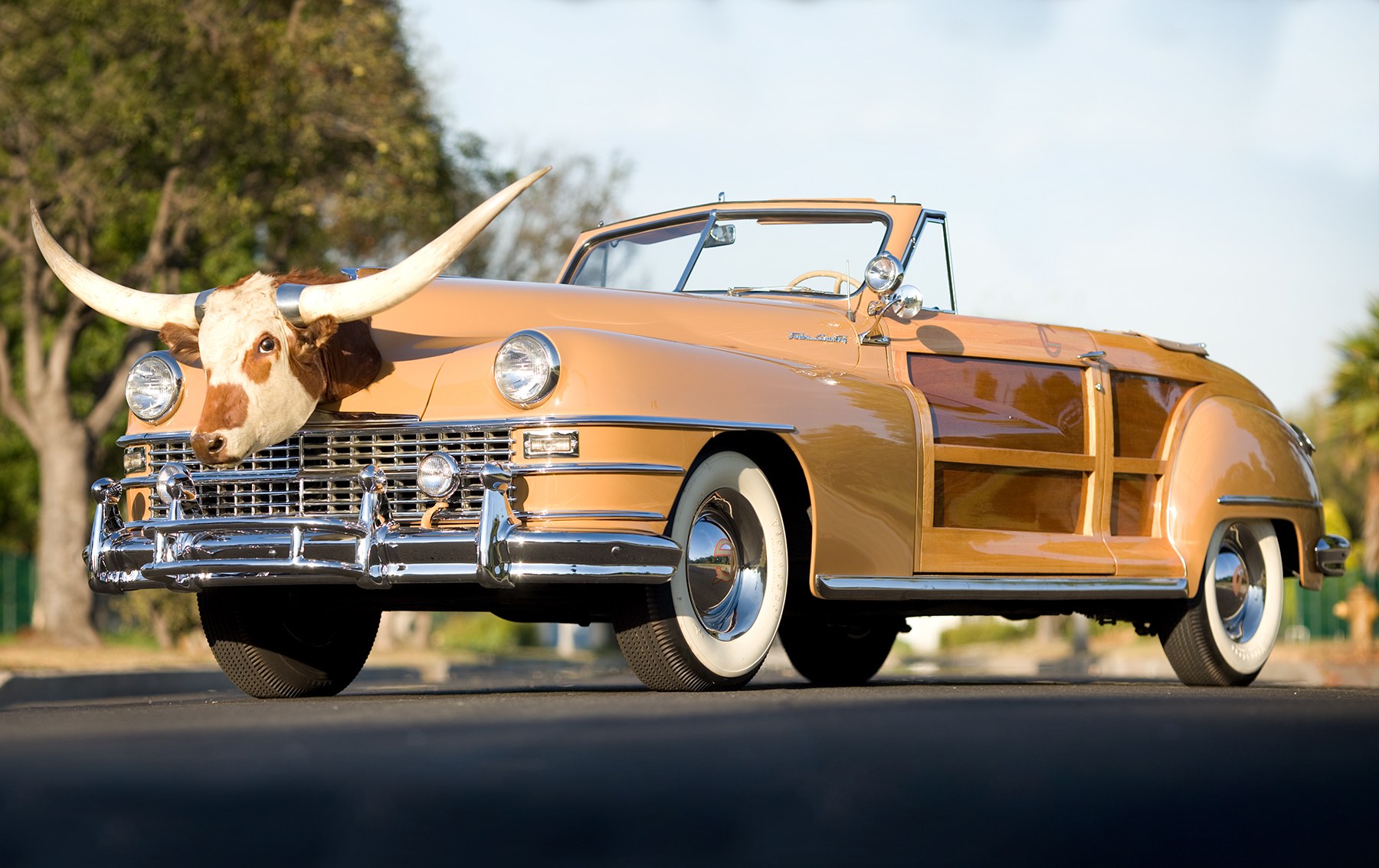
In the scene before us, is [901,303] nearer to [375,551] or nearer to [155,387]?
[375,551]

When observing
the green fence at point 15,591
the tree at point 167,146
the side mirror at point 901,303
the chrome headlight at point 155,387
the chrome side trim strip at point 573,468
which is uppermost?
the tree at point 167,146

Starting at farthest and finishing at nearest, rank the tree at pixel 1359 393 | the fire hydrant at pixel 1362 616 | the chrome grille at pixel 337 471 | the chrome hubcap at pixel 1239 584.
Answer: the tree at pixel 1359 393 → the fire hydrant at pixel 1362 616 → the chrome hubcap at pixel 1239 584 → the chrome grille at pixel 337 471

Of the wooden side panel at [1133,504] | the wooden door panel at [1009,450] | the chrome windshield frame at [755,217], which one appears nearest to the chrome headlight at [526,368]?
the wooden door panel at [1009,450]

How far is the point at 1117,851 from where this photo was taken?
3.07m

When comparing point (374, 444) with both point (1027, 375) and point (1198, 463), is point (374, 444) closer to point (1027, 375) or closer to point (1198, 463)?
point (1027, 375)

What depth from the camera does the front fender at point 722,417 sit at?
18.4ft

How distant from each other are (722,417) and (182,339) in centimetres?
189

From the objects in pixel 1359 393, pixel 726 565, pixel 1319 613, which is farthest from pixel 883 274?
pixel 1319 613

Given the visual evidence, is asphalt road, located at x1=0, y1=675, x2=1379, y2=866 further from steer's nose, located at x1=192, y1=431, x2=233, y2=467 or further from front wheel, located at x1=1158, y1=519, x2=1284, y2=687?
front wheel, located at x1=1158, y1=519, x2=1284, y2=687

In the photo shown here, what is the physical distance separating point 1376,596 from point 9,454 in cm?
2638

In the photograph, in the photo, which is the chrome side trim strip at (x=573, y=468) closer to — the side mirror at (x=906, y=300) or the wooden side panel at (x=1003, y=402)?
the wooden side panel at (x=1003, y=402)

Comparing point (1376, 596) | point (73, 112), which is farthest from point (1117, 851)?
point (1376, 596)

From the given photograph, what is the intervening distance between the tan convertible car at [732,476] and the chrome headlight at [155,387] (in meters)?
0.01

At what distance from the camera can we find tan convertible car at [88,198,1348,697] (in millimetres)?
5629
